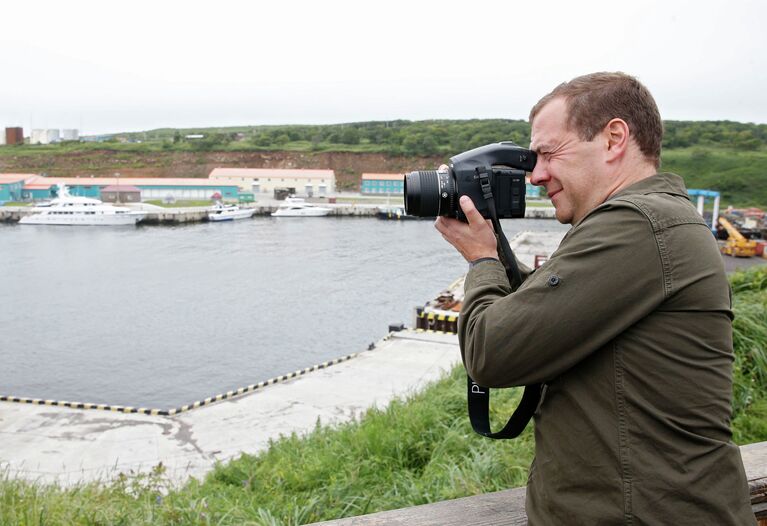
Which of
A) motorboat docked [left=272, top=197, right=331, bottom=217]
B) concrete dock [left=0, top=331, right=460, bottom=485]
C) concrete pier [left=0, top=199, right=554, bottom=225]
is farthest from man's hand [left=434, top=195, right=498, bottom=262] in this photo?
motorboat docked [left=272, top=197, right=331, bottom=217]

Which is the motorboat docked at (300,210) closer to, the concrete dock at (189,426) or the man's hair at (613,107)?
the concrete dock at (189,426)

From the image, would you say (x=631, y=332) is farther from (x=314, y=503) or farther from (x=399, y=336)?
(x=399, y=336)

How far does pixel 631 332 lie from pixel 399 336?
12.7 metres

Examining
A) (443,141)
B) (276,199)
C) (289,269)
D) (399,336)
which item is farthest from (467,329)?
(443,141)

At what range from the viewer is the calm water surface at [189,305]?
43.5 ft

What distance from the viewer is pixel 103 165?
2884 inches

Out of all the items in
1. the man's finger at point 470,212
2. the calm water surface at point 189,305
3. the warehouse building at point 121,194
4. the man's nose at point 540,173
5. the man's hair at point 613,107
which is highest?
the man's hair at point 613,107

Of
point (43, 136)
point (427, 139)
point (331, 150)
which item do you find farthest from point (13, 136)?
point (427, 139)

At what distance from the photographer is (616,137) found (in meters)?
1.09

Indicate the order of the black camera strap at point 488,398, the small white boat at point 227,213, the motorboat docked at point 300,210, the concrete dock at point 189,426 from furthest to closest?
the motorboat docked at point 300,210
the small white boat at point 227,213
the concrete dock at point 189,426
the black camera strap at point 488,398

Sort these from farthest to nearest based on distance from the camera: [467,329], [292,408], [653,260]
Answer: [292,408], [467,329], [653,260]

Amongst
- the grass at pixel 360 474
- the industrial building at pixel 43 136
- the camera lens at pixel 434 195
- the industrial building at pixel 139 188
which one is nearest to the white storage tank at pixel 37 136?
the industrial building at pixel 43 136

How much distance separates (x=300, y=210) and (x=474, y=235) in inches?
1860

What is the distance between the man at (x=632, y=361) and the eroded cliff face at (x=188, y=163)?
68133 millimetres
